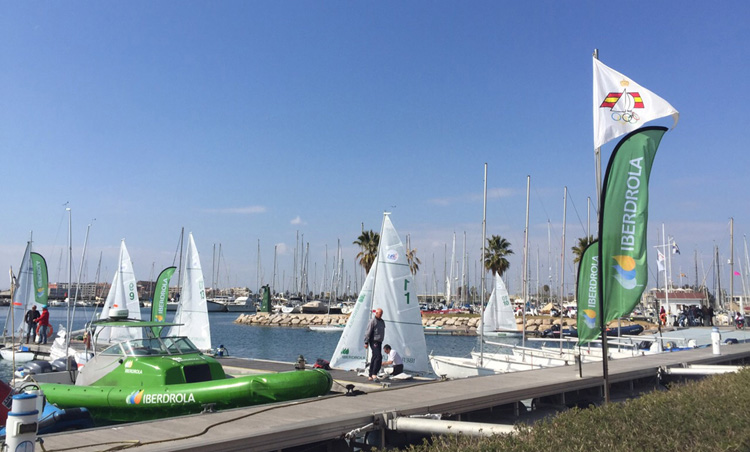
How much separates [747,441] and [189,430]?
719 centimetres

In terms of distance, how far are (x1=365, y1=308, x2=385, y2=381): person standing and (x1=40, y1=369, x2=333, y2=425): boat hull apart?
2.95 m

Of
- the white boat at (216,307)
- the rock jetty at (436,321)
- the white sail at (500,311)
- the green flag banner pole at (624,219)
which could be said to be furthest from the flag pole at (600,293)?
the white boat at (216,307)

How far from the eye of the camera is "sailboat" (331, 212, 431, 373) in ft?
60.7

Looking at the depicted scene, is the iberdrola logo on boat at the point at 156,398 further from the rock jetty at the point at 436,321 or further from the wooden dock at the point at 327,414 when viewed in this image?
the rock jetty at the point at 436,321

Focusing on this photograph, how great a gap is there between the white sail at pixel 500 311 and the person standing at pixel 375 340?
3247cm

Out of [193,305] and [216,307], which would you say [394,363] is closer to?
[193,305]

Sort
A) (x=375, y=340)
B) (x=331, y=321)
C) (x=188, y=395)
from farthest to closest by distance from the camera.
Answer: (x=331, y=321) → (x=375, y=340) → (x=188, y=395)

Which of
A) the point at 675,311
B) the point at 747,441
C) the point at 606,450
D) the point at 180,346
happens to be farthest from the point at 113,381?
the point at 675,311

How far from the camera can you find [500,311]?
47625 mm

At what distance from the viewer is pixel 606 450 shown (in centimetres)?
661

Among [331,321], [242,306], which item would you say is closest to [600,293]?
[331,321]

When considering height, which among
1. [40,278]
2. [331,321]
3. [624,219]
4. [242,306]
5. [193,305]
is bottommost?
[242,306]

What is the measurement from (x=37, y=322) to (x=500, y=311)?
3268 cm

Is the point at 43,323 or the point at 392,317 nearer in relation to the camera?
the point at 392,317
